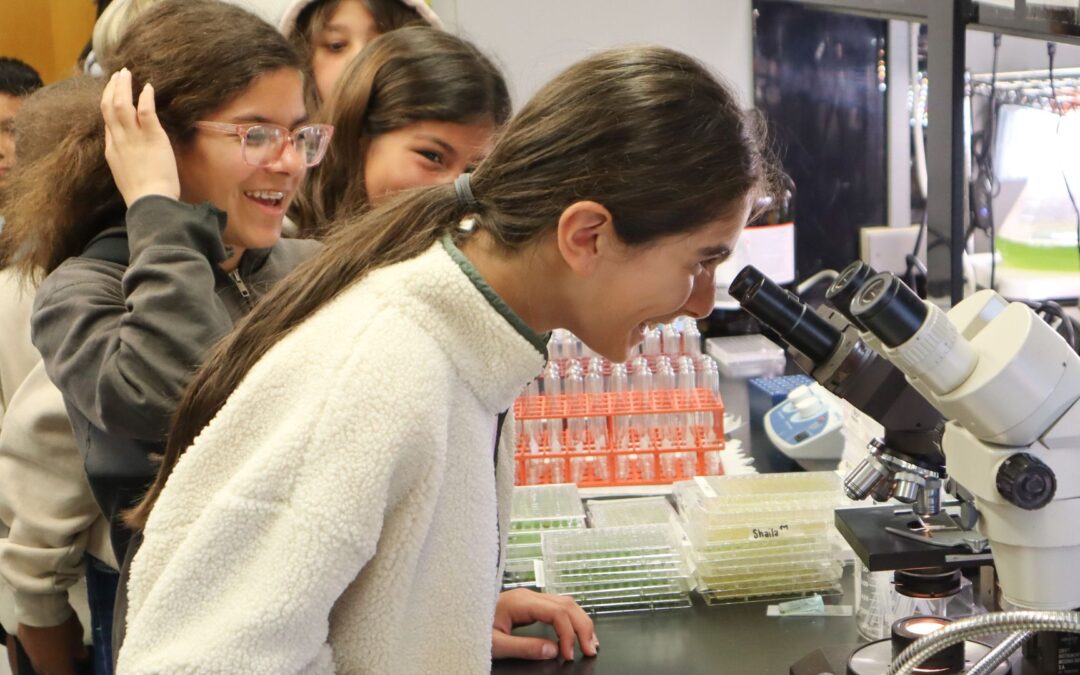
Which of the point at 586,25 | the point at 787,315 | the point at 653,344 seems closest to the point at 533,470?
the point at 653,344

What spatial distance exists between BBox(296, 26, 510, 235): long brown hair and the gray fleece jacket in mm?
463

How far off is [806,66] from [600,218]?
269 centimetres

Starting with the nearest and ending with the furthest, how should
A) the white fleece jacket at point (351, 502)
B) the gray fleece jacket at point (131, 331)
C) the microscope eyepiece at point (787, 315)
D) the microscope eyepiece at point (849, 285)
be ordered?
1. the white fleece jacket at point (351, 502)
2. the microscope eyepiece at point (849, 285)
3. the microscope eyepiece at point (787, 315)
4. the gray fleece jacket at point (131, 331)

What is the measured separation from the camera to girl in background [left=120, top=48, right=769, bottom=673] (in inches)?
34.9

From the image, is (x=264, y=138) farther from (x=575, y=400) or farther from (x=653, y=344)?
(x=653, y=344)

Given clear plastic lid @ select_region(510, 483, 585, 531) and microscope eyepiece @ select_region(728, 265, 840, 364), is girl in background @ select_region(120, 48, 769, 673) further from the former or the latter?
clear plastic lid @ select_region(510, 483, 585, 531)

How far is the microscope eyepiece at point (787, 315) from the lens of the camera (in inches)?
47.4

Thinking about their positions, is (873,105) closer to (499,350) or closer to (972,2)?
(972,2)

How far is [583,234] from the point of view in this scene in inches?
40.6

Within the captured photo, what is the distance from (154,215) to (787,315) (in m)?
0.81

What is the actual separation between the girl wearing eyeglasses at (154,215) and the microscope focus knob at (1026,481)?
91cm

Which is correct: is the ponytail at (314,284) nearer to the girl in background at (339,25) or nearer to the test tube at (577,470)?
the test tube at (577,470)

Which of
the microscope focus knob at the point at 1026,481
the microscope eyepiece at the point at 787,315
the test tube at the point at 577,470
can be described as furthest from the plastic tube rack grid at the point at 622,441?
the microscope focus knob at the point at 1026,481

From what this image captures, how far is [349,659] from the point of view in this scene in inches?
37.9
